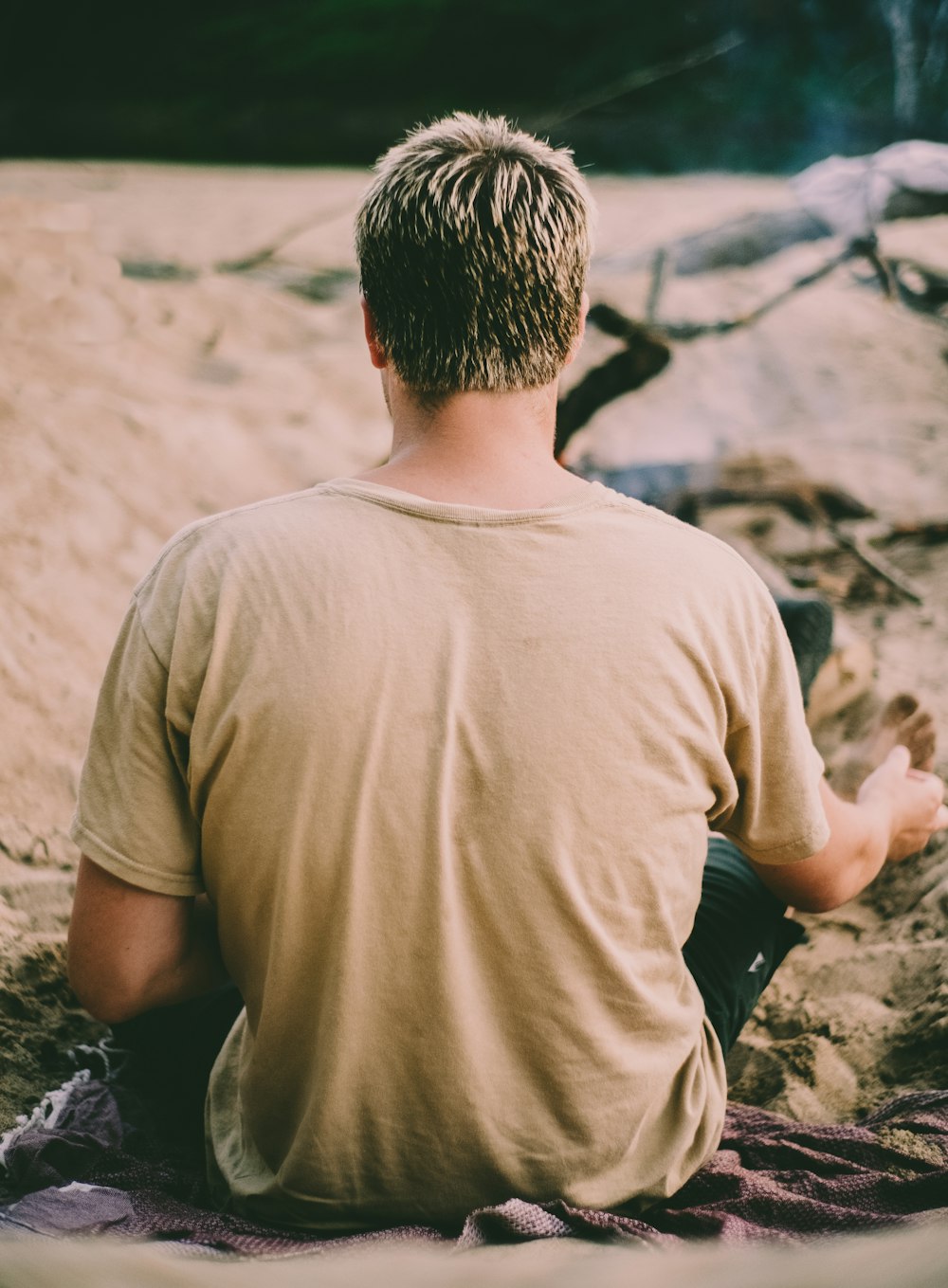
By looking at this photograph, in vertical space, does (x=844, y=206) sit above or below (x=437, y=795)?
above

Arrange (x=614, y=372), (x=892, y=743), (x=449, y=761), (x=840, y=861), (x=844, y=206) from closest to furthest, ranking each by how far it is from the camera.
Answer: (x=449, y=761)
(x=840, y=861)
(x=892, y=743)
(x=614, y=372)
(x=844, y=206)

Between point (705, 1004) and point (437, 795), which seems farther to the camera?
point (705, 1004)

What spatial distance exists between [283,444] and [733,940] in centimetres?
244

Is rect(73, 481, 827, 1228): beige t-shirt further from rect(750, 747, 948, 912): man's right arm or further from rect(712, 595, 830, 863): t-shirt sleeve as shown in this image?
rect(750, 747, 948, 912): man's right arm

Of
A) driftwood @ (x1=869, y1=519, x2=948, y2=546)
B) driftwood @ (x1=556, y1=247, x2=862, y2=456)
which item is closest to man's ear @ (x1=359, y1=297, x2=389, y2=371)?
driftwood @ (x1=556, y1=247, x2=862, y2=456)

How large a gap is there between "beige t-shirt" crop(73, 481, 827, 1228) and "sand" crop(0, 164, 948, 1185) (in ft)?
2.23

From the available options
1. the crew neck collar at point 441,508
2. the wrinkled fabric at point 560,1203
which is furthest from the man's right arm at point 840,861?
the crew neck collar at point 441,508

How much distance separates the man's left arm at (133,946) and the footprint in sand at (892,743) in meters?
1.51

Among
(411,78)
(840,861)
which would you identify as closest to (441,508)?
(840,861)

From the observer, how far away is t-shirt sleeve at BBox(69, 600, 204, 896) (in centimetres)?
97

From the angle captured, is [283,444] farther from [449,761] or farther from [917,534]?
[449,761]

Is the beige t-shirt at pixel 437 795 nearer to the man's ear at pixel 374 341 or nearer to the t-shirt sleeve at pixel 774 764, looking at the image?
the t-shirt sleeve at pixel 774 764

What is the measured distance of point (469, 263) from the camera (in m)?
1.02

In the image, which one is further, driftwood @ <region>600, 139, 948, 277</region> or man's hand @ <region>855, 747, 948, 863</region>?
driftwood @ <region>600, 139, 948, 277</region>
